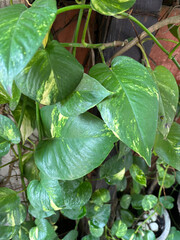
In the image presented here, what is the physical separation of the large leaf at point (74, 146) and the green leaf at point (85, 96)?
6 cm

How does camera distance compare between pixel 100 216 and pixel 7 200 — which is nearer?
pixel 7 200

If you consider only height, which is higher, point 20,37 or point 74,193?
point 20,37

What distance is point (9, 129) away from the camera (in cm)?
50

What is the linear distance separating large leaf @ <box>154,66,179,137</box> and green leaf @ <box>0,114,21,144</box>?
1.18 feet

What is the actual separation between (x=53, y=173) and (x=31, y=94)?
0.20 meters

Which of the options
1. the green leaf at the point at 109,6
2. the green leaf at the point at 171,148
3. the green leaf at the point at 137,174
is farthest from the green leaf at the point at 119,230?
the green leaf at the point at 109,6

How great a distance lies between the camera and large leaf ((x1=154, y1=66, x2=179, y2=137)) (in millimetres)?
518

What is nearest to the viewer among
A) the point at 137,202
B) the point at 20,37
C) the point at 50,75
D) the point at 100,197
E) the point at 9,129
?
the point at 20,37

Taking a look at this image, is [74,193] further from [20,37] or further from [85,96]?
[20,37]

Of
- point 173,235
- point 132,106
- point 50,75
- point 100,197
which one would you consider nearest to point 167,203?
point 173,235

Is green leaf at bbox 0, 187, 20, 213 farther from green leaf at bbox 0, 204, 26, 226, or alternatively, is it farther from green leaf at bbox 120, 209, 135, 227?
green leaf at bbox 120, 209, 135, 227

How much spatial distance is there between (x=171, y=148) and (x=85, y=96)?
39cm

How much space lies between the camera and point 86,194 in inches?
27.5

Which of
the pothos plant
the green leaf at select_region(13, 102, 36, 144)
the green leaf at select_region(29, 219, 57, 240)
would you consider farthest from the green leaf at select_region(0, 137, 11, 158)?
the green leaf at select_region(29, 219, 57, 240)
